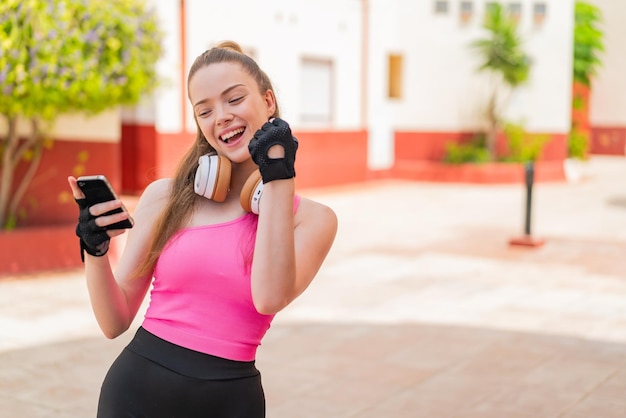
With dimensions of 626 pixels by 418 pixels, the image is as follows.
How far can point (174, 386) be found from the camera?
2.09m

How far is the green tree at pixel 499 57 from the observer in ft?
62.3

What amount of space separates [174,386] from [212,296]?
0.76 ft

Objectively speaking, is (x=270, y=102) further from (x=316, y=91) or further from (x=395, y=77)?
(x=395, y=77)

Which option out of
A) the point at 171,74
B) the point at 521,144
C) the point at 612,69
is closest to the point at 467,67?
the point at 521,144

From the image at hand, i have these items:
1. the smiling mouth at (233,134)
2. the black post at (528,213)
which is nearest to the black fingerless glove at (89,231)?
the smiling mouth at (233,134)

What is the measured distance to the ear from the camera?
2316 mm

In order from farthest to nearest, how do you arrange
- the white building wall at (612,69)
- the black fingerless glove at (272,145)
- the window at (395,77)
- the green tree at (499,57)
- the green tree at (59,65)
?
the white building wall at (612,69), the window at (395,77), the green tree at (499,57), the green tree at (59,65), the black fingerless glove at (272,145)

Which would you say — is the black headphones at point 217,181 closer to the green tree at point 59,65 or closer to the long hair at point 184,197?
the long hair at point 184,197

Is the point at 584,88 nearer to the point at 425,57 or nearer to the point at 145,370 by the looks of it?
the point at 425,57

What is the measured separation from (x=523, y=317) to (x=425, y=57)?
14175mm

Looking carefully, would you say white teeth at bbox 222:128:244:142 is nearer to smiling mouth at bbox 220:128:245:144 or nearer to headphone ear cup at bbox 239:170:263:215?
smiling mouth at bbox 220:128:245:144

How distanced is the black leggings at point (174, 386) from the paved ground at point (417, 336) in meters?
2.44

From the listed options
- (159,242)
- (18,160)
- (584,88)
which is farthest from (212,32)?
(584,88)

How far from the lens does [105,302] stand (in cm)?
227
